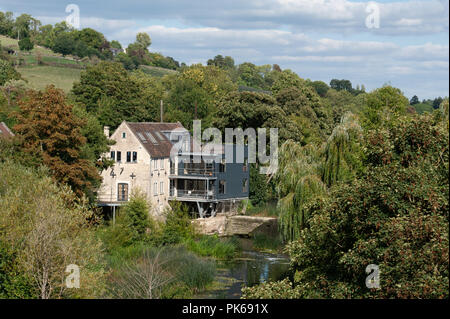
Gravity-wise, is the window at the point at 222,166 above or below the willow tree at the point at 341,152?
below

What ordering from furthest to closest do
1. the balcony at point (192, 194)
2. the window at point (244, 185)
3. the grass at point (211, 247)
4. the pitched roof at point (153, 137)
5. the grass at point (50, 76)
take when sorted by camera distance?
the grass at point (50, 76) → the window at point (244, 185) → the balcony at point (192, 194) → the pitched roof at point (153, 137) → the grass at point (211, 247)

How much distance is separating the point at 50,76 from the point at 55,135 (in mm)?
68332

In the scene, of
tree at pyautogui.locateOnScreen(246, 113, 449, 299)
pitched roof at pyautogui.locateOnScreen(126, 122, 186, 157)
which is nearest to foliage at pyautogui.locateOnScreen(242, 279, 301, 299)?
tree at pyautogui.locateOnScreen(246, 113, 449, 299)

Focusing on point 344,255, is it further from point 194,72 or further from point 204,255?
point 194,72

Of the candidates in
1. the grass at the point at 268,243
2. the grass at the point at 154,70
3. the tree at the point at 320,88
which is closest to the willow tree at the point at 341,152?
the grass at the point at 268,243

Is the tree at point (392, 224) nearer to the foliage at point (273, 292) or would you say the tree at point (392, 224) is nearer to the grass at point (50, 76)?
the foliage at point (273, 292)

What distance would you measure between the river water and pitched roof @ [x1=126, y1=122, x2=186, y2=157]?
51.3 feet

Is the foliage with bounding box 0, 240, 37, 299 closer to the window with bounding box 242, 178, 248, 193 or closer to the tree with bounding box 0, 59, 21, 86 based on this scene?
the window with bounding box 242, 178, 248, 193

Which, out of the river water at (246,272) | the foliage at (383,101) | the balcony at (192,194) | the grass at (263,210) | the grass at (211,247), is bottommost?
the river water at (246,272)

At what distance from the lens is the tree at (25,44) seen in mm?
120938

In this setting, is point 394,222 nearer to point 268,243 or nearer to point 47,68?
point 268,243

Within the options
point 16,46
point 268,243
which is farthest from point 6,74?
point 268,243

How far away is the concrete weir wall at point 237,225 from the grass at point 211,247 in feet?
28.0

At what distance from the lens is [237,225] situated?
59469 millimetres
